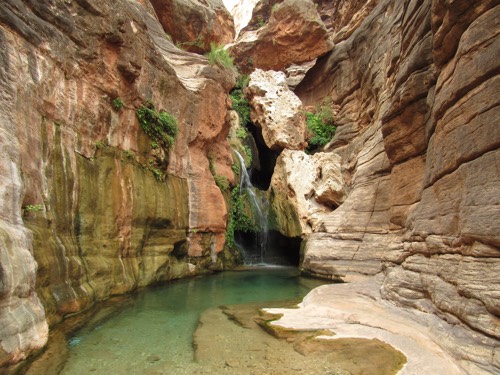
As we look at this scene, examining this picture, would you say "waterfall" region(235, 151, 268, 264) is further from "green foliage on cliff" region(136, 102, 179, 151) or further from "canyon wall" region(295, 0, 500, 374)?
"green foliage on cliff" region(136, 102, 179, 151)

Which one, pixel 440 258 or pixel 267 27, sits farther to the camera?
pixel 267 27

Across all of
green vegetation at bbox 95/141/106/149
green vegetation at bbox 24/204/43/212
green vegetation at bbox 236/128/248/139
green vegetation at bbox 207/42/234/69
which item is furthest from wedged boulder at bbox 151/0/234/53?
green vegetation at bbox 24/204/43/212

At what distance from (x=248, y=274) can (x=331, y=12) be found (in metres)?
23.2

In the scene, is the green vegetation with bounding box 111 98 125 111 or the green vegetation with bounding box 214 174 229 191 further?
the green vegetation with bounding box 214 174 229 191

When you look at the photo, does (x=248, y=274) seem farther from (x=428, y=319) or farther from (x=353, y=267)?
(x=428, y=319)

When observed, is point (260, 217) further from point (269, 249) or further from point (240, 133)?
point (240, 133)

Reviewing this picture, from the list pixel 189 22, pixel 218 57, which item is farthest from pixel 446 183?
pixel 189 22

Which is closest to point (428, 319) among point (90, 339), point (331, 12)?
point (90, 339)

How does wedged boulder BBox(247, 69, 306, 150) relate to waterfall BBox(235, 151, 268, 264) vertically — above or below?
above

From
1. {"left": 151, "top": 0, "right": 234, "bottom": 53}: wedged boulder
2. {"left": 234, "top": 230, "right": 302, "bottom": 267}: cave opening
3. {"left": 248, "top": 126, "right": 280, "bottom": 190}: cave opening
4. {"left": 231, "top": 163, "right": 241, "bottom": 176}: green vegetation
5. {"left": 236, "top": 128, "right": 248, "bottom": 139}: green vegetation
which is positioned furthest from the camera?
{"left": 248, "top": 126, "right": 280, "bottom": 190}: cave opening

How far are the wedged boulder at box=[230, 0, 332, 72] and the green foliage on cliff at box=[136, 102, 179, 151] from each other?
Result: 13294 millimetres

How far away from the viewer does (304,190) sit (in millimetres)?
12922

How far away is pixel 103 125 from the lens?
7.06m

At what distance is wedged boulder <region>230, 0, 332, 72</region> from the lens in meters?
18.6
